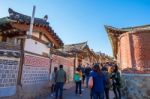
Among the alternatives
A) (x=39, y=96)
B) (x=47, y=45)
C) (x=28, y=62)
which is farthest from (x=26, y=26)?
(x=39, y=96)

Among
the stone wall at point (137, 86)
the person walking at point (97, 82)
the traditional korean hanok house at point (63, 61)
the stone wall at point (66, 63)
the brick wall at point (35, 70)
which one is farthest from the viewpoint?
the stone wall at point (66, 63)

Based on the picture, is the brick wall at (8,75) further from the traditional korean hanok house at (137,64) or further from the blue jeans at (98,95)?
the traditional korean hanok house at (137,64)

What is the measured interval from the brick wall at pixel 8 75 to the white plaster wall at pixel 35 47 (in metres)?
1.26

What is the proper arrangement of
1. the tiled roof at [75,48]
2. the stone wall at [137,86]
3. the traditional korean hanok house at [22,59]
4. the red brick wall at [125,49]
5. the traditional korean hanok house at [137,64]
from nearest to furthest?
the traditional korean hanok house at [22,59] → the stone wall at [137,86] → the traditional korean hanok house at [137,64] → the red brick wall at [125,49] → the tiled roof at [75,48]

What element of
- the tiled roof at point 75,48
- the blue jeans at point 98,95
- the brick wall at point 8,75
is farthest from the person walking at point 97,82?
the tiled roof at point 75,48

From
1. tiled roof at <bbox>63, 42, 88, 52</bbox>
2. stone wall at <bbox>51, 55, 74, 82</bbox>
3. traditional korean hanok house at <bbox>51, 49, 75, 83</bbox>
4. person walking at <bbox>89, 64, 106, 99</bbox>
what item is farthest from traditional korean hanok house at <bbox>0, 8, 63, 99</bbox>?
tiled roof at <bbox>63, 42, 88, 52</bbox>

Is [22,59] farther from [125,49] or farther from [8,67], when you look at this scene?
[125,49]

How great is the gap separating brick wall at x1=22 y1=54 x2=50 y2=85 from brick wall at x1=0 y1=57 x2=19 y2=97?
2.77 feet

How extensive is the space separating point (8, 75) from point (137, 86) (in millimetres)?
6876

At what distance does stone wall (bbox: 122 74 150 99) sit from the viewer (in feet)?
31.3

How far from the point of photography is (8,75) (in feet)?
27.7

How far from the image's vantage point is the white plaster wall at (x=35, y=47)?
→ 1001cm

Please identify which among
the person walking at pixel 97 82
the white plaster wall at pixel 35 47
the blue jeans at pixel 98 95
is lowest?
the blue jeans at pixel 98 95

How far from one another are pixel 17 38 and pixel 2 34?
3.75ft
